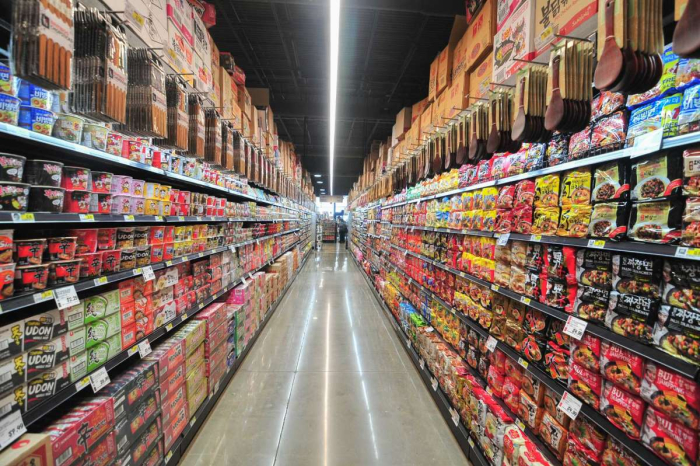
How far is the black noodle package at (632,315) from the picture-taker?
1.12m

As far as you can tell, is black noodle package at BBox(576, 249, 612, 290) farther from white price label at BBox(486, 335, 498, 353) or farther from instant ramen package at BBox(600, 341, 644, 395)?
white price label at BBox(486, 335, 498, 353)

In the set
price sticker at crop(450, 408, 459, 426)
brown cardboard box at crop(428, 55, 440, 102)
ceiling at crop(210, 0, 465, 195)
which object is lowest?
price sticker at crop(450, 408, 459, 426)

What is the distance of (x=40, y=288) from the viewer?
1.22 m

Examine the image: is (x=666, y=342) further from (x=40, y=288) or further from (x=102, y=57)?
(x=102, y=57)

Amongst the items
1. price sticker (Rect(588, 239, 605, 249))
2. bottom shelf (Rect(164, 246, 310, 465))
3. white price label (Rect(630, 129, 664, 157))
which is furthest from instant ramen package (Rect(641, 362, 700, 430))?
bottom shelf (Rect(164, 246, 310, 465))

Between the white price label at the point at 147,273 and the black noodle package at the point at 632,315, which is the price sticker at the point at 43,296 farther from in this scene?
the black noodle package at the point at 632,315

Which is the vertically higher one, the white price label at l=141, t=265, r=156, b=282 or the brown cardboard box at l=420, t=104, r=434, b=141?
the brown cardboard box at l=420, t=104, r=434, b=141

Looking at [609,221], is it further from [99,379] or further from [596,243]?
[99,379]

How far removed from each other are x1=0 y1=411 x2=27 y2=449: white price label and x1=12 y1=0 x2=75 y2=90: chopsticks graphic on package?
114cm

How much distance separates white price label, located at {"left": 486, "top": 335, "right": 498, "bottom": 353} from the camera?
6.80ft

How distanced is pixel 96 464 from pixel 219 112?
266 centimetres

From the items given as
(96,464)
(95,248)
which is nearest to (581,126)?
(95,248)

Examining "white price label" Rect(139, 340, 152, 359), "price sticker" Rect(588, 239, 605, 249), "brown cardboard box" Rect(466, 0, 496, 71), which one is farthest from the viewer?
"brown cardboard box" Rect(466, 0, 496, 71)

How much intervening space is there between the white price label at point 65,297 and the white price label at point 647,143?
7.59ft
